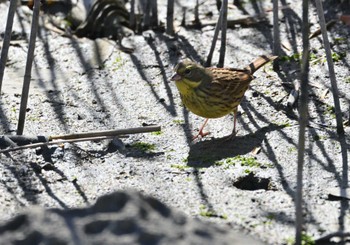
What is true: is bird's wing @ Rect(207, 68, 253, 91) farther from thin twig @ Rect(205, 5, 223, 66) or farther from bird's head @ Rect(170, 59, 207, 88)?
thin twig @ Rect(205, 5, 223, 66)

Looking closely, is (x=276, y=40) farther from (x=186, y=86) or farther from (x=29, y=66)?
(x=29, y=66)

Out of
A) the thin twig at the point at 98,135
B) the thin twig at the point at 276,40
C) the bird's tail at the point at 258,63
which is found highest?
the thin twig at the point at 276,40

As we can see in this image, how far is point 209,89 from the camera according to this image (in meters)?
7.57

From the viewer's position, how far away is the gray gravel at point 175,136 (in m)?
6.24

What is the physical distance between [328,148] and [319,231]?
1.45 m

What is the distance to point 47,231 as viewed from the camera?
218 inches

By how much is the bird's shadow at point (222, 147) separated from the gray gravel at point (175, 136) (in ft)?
0.06

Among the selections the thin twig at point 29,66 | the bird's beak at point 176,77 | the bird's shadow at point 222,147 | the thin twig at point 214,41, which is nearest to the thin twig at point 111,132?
the thin twig at point 29,66

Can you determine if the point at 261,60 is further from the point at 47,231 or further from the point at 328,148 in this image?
the point at 47,231

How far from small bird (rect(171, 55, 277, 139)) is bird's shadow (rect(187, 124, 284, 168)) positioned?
0.11 metres

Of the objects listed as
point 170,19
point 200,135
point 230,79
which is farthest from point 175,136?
point 170,19

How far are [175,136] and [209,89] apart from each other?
1.72 ft

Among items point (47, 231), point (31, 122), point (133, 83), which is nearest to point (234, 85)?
point (133, 83)

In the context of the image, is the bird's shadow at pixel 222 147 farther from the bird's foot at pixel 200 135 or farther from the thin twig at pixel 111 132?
the thin twig at pixel 111 132
